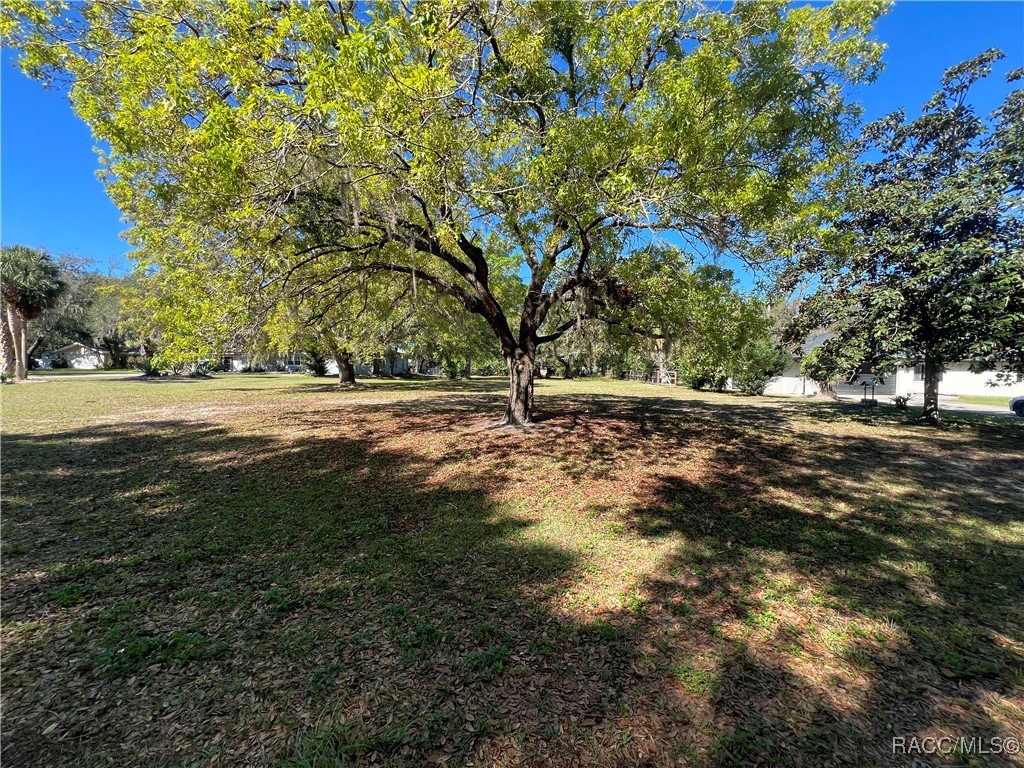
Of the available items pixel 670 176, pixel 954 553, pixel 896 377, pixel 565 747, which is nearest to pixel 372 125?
pixel 670 176

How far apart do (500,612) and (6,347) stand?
120ft

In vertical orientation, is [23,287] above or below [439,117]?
above

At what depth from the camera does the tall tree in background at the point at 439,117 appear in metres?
4.62

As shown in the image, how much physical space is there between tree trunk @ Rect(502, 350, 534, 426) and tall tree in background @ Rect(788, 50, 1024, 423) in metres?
6.32

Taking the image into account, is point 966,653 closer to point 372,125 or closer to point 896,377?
point 372,125

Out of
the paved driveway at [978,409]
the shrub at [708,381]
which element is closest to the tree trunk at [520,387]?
the paved driveway at [978,409]

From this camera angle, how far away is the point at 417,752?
1.92 meters

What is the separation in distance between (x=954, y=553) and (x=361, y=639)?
559 cm

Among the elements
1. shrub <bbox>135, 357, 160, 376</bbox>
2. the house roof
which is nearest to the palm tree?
shrub <bbox>135, 357, 160, 376</bbox>

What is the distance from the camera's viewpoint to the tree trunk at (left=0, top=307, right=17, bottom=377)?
923 inches

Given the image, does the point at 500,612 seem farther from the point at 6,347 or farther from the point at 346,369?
the point at 6,347

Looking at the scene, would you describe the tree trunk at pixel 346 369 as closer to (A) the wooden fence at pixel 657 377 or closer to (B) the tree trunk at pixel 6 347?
(B) the tree trunk at pixel 6 347

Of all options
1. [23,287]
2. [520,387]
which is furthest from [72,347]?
[520,387]

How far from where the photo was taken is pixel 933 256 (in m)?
9.16
